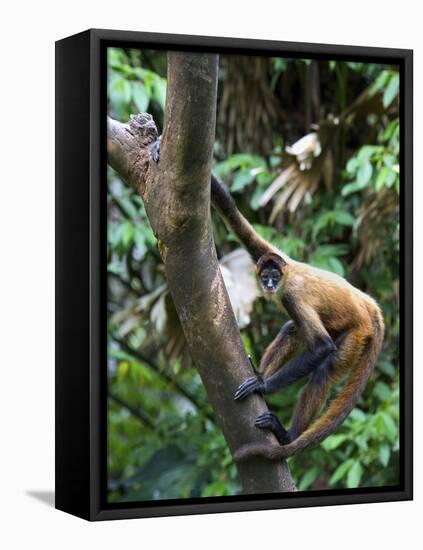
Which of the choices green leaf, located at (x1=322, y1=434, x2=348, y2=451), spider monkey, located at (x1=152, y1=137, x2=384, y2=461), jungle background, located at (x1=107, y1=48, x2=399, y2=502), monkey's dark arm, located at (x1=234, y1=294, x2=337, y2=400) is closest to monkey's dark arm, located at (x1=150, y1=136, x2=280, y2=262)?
spider monkey, located at (x1=152, y1=137, x2=384, y2=461)

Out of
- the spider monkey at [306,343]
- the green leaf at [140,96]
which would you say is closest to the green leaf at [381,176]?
the spider monkey at [306,343]

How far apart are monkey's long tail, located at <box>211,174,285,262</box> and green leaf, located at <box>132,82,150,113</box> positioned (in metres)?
0.54

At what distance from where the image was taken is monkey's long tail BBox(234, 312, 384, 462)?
5.45 meters

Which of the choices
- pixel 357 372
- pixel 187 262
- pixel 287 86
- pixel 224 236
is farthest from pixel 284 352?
pixel 287 86

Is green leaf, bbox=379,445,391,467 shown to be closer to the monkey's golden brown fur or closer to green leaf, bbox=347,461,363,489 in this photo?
green leaf, bbox=347,461,363,489

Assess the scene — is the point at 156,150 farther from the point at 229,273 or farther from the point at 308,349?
the point at 229,273

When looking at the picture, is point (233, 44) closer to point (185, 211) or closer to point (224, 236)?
point (185, 211)

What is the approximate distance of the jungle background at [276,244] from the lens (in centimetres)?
654

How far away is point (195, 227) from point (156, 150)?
369 millimetres

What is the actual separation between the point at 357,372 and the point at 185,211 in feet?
3.99

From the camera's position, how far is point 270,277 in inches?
217

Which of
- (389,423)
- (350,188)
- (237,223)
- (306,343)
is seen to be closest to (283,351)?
(306,343)

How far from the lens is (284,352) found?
223 inches

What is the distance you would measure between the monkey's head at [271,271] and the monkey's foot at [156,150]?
2.28 feet
